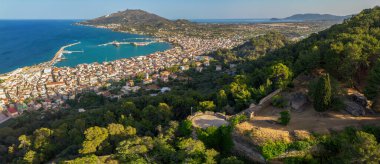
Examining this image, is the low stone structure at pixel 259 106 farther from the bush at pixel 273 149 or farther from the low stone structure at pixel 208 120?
the bush at pixel 273 149

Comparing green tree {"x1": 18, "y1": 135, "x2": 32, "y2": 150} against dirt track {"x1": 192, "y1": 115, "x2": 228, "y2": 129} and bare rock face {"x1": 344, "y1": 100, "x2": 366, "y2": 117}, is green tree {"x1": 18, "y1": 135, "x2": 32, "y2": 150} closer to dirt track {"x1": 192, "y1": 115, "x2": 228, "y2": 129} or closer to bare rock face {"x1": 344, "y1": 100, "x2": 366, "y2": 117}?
dirt track {"x1": 192, "y1": 115, "x2": 228, "y2": 129}

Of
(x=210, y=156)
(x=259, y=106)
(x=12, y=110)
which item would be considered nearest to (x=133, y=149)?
(x=210, y=156)

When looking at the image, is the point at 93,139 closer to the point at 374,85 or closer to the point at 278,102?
the point at 278,102

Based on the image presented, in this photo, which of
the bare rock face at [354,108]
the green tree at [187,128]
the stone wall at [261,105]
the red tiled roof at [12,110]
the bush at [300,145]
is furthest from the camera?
the red tiled roof at [12,110]

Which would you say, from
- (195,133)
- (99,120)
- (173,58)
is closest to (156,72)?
(173,58)

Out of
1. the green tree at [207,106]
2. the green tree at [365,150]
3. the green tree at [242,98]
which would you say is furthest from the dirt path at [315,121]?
the green tree at [207,106]

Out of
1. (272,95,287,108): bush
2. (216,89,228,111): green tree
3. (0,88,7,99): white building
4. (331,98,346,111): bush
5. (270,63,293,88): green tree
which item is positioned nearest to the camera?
(331,98,346,111): bush

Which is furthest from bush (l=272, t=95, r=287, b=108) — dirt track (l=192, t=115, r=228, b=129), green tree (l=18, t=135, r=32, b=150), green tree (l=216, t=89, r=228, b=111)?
green tree (l=18, t=135, r=32, b=150)
